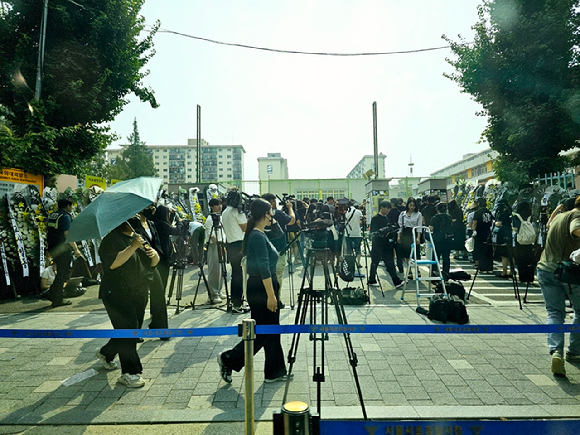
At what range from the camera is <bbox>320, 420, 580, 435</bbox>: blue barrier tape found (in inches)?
99.2

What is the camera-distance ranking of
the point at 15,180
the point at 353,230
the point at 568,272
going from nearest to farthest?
the point at 568,272, the point at 15,180, the point at 353,230

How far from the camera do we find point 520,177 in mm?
14961

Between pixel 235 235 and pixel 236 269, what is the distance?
2.01 ft

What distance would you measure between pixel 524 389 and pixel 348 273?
476 cm

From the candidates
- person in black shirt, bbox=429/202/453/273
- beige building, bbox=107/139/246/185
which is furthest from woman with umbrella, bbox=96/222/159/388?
beige building, bbox=107/139/246/185

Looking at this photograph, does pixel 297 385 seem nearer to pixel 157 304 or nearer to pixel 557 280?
pixel 157 304

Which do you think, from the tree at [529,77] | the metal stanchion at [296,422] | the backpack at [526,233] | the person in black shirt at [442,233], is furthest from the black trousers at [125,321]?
the tree at [529,77]

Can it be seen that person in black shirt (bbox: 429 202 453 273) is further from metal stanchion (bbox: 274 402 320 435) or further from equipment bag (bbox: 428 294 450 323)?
metal stanchion (bbox: 274 402 320 435)

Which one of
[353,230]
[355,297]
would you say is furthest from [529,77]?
[355,297]

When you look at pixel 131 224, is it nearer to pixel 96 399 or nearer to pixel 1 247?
pixel 96 399

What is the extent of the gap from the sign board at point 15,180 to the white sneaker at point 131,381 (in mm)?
6976

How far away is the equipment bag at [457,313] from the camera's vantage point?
6.22 metres

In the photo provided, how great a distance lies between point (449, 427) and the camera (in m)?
2.55

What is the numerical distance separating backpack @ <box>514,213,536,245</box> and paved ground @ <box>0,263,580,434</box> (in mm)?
2643
